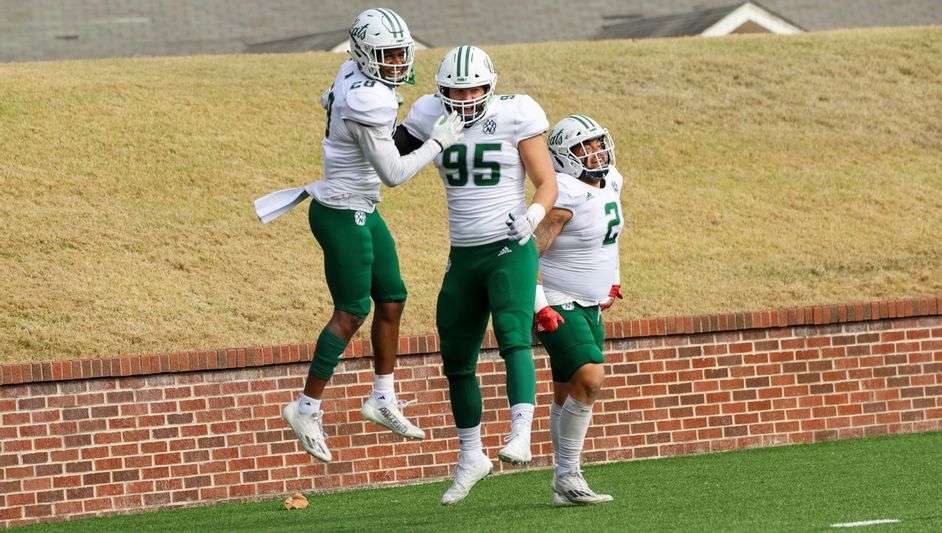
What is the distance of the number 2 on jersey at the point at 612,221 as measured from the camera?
8.93m

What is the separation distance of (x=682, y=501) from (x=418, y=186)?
340 inches

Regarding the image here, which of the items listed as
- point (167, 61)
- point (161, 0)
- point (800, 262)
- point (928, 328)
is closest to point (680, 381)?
point (928, 328)

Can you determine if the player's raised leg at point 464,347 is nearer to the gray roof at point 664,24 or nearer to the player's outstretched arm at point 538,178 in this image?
the player's outstretched arm at point 538,178

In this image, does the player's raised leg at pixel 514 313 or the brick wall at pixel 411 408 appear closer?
the player's raised leg at pixel 514 313

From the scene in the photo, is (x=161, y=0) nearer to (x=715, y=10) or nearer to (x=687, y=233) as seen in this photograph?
(x=715, y=10)

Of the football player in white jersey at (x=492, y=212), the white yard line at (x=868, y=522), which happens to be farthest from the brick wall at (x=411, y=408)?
the white yard line at (x=868, y=522)

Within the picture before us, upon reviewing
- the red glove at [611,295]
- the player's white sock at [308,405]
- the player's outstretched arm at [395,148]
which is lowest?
the player's white sock at [308,405]

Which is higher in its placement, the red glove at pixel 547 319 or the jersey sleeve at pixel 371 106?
the jersey sleeve at pixel 371 106

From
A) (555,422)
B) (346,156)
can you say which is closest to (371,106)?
(346,156)

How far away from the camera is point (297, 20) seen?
3011cm

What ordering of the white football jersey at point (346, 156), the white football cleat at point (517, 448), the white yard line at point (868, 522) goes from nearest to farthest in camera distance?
the white yard line at point (868, 522)
the white football cleat at point (517, 448)
the white football jersey at point (346, 156)

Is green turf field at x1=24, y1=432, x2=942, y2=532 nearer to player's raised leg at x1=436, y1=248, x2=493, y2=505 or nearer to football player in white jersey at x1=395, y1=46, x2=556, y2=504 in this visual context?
player's raised leg at x1=436, y1=248, x2=493, y2=505

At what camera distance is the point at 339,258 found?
8242 mm

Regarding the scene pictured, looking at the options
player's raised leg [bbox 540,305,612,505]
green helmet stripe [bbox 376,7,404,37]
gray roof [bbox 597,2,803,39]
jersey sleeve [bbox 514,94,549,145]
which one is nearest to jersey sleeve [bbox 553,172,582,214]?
player's raised leg [bbox 540,305,612,505]
